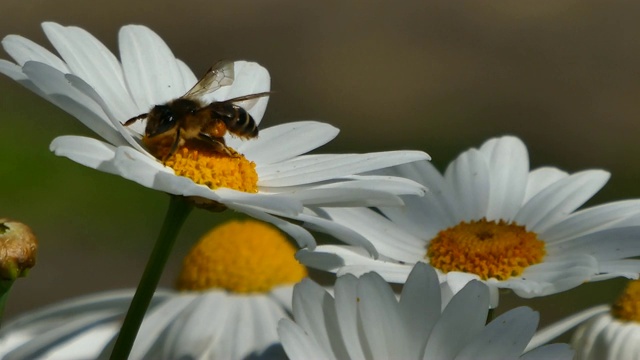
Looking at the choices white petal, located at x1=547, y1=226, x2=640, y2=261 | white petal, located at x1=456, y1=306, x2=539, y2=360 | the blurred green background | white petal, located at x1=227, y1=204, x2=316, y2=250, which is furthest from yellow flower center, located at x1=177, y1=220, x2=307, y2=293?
the blurred green background

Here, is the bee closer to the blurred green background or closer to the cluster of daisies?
the cluster of daisies

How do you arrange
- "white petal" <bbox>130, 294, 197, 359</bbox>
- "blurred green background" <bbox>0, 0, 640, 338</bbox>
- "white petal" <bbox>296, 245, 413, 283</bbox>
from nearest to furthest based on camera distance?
"white petal" <bbox>296, 245, 413, 283</bbox>, "white petal" <bbox>130, 294, 197, 359</bbox>, "blurred green background" <bbox>0, 0, 640, 338</bbox>

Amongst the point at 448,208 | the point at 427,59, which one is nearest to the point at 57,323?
the point at 448,208

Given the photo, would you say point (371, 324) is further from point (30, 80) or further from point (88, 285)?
point (88, 285)

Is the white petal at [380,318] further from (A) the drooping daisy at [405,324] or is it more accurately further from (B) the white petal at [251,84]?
(B) the white petal at [251,84]

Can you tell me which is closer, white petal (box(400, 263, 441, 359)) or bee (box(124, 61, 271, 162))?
white petal (box(400, 263, 441, 359))

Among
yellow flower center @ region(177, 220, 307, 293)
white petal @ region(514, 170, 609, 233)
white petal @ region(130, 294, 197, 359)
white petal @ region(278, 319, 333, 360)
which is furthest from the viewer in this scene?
yellow flower center @ region(177, 220, 307, 293)
